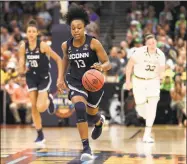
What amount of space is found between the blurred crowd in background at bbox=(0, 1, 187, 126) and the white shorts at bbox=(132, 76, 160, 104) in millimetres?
2388

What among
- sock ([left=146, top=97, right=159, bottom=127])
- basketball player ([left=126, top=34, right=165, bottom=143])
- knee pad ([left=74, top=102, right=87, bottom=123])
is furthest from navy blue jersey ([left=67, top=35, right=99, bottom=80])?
sock ([left=146, top=97, right=159, bottom=127])

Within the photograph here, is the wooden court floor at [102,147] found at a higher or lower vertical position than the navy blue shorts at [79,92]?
lower

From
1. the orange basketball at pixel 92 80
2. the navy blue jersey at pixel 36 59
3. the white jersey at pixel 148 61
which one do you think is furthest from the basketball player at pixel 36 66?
the orange basketball at pixel 92 80

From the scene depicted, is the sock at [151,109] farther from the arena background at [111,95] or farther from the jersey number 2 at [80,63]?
the jersey number 2 at [80,63]

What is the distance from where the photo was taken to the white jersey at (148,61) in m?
12.1

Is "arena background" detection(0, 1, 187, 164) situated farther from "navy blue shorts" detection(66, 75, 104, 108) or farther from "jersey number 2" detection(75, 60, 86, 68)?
"jersey number 2" detection(75, 60, 86, 68)

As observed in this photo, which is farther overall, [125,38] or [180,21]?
[125,38]

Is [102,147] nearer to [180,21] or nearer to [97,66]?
[97,66]

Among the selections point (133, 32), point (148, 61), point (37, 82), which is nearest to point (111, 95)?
point (133, 32)

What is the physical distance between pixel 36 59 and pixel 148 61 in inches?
85.0

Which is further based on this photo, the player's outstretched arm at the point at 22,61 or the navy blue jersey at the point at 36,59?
the navy blue jersey at the point at 36,59

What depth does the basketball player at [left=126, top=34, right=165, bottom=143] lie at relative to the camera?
478 inches

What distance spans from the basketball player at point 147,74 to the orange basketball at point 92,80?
3.26 meters

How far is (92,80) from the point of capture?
885 cm
